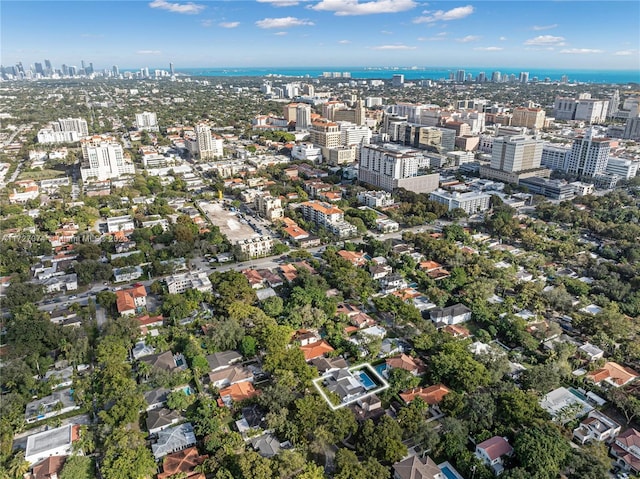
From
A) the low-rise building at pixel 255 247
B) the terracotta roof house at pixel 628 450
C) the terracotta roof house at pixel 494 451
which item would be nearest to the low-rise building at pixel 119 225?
the low-rise building at pixel 255 247

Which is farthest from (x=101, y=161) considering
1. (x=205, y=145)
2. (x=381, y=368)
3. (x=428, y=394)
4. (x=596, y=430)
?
(x=596, y=430)

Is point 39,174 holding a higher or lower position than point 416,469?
higher

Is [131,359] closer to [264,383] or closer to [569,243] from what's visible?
[264,383]

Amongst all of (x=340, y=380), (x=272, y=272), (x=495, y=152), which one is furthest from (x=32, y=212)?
(x=495, y=152)

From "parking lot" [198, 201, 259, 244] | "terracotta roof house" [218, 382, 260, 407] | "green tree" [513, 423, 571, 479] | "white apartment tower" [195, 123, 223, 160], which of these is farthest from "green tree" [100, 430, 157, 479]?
"white apartment tower" [195, 123, 223, 160]

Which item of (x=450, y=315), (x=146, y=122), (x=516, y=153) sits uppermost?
(x=146, y=122)

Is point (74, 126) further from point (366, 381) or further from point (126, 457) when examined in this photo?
point (366, 381)

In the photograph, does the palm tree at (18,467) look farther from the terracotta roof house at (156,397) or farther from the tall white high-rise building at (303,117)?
the tall white high-rise building at (303,117)
